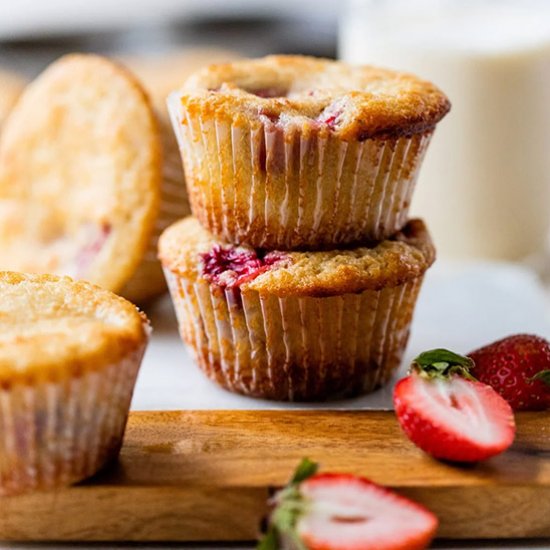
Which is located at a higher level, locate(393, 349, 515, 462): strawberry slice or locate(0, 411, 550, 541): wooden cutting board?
locate(393, 349, 515, 462): strawberry slice

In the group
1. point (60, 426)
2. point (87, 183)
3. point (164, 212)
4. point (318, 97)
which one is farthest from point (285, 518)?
point (87, 183)

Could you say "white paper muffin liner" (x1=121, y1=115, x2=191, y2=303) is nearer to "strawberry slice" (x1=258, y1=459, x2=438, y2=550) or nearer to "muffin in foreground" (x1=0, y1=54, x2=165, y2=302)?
"muffin in foreground" (x1=0, y1=54, x2=165, y2=302)

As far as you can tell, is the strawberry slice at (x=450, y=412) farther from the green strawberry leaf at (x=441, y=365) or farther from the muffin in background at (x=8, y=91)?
the muffin in background at (x=8, y=91)

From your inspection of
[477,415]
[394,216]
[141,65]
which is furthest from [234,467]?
[141,65]

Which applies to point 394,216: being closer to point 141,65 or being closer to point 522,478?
point 522,478

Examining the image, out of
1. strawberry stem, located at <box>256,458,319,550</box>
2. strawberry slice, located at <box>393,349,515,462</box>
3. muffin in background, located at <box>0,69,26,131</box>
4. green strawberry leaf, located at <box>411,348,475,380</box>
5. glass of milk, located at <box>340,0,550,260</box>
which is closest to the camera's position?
strawberry stem, located at <box>256,458,319,550</box>


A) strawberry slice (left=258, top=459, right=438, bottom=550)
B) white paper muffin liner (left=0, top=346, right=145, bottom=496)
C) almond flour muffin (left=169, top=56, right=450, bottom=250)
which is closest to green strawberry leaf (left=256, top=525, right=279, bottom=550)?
strawberry slice (left=258, top=459, right=438, bottom=550)
